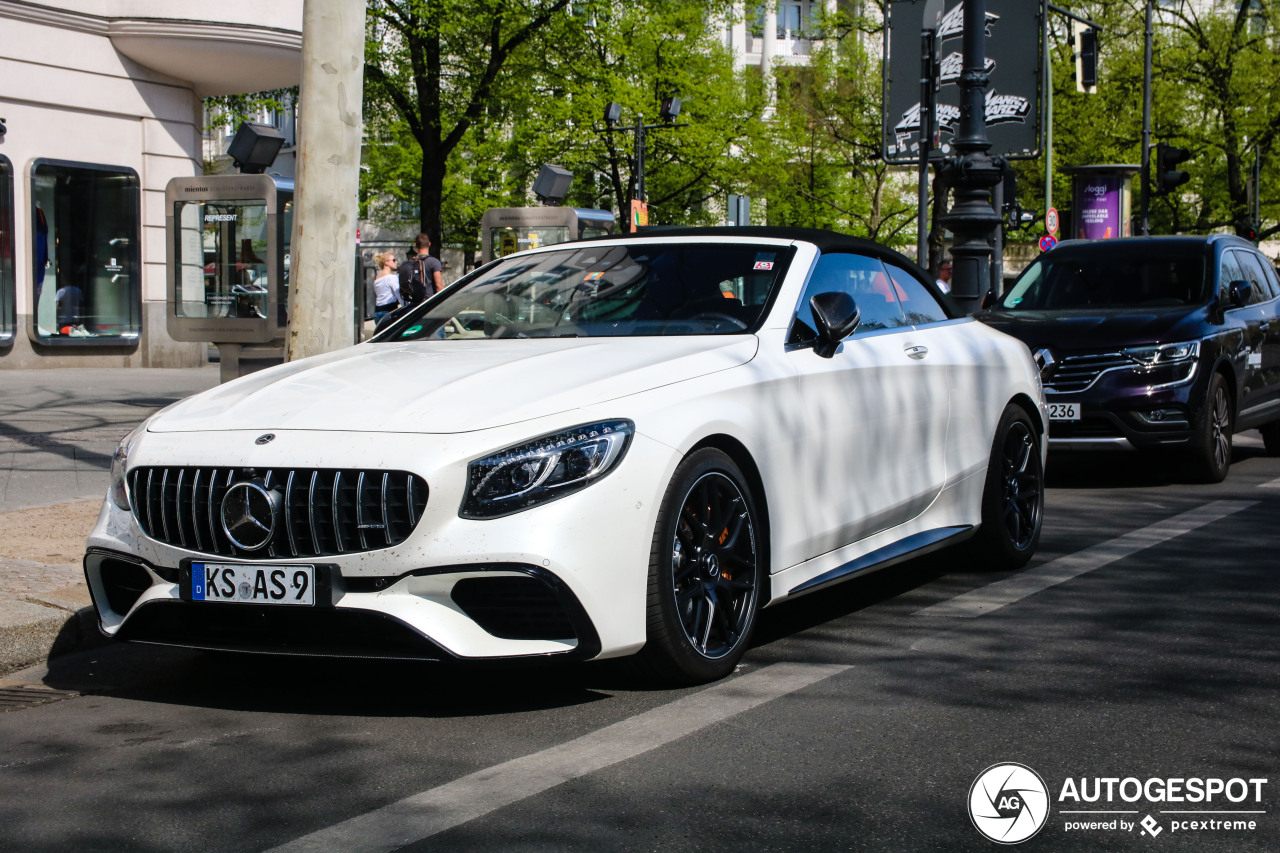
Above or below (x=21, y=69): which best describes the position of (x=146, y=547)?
below

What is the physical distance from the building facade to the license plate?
17364mm

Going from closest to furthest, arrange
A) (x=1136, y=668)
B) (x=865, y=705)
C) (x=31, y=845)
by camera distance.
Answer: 1. (x=31, y=845)
2. (x=865, y=705)
3. (x=1136, y=668)

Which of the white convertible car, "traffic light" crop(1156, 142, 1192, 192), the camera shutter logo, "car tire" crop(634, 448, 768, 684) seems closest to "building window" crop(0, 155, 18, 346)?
the white convertible car

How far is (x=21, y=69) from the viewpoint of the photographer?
20.4 metres

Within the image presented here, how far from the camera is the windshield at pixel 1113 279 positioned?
1101 centimetres

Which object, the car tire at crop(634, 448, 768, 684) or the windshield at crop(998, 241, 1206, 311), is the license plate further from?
the windshield at crop(998, 241, 1206, 311)

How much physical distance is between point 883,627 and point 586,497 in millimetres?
1880

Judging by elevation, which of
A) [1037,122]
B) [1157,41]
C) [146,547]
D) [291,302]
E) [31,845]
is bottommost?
[31,845]

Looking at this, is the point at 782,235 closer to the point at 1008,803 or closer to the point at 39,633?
the point at 1008,803

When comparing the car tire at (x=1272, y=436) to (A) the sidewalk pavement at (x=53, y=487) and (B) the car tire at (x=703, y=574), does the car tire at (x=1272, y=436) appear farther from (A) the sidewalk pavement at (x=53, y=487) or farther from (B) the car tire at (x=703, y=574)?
(A) the sidewalk pavement at (x=53, y=487)

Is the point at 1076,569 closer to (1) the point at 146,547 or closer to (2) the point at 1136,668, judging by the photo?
(2) the point at 1136,668

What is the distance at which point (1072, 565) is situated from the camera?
7.04 metres

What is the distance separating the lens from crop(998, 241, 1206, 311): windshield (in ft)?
36.1

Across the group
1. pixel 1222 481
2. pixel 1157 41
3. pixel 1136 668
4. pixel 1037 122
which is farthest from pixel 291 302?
pixel 1157 41
